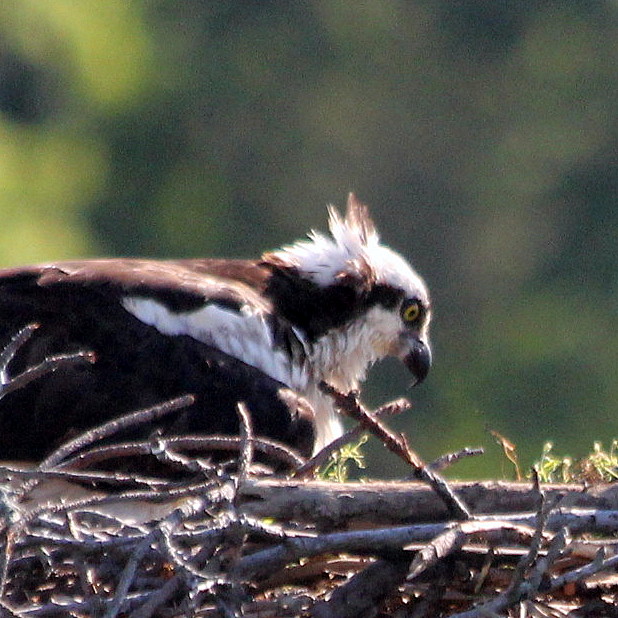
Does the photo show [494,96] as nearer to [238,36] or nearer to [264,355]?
[238,36]

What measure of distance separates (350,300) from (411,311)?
0.97ft

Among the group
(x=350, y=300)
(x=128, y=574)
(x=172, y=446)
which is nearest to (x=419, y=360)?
(x=350, y=300)

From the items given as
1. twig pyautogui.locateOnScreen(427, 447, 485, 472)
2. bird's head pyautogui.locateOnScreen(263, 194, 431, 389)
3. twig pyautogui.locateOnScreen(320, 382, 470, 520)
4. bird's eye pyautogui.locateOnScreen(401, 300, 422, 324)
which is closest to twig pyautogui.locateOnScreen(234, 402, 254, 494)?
twig pyautogui.locateOnScreen(320, 382, 470, 520)

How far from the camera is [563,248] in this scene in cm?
2080

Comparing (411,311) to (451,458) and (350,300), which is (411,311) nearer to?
(350,300)

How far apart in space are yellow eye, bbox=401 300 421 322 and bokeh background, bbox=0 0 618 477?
10095 millimetres

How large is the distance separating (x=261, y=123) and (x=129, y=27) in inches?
102

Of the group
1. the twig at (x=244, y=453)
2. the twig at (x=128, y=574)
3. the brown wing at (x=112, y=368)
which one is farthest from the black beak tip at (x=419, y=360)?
the twig at (x=128, y=574)

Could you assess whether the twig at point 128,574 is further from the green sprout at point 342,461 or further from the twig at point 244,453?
the green sprout at point 342,461

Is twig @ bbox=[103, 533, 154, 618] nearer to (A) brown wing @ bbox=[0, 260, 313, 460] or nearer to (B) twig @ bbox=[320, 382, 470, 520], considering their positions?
(B) twig @ bbox=[320, 382, 470, 520]

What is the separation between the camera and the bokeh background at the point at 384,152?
60.7 feet

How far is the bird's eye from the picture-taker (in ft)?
19.6

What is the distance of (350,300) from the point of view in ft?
19.1

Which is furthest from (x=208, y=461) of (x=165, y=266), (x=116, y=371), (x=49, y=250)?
(x=49, y=250)
